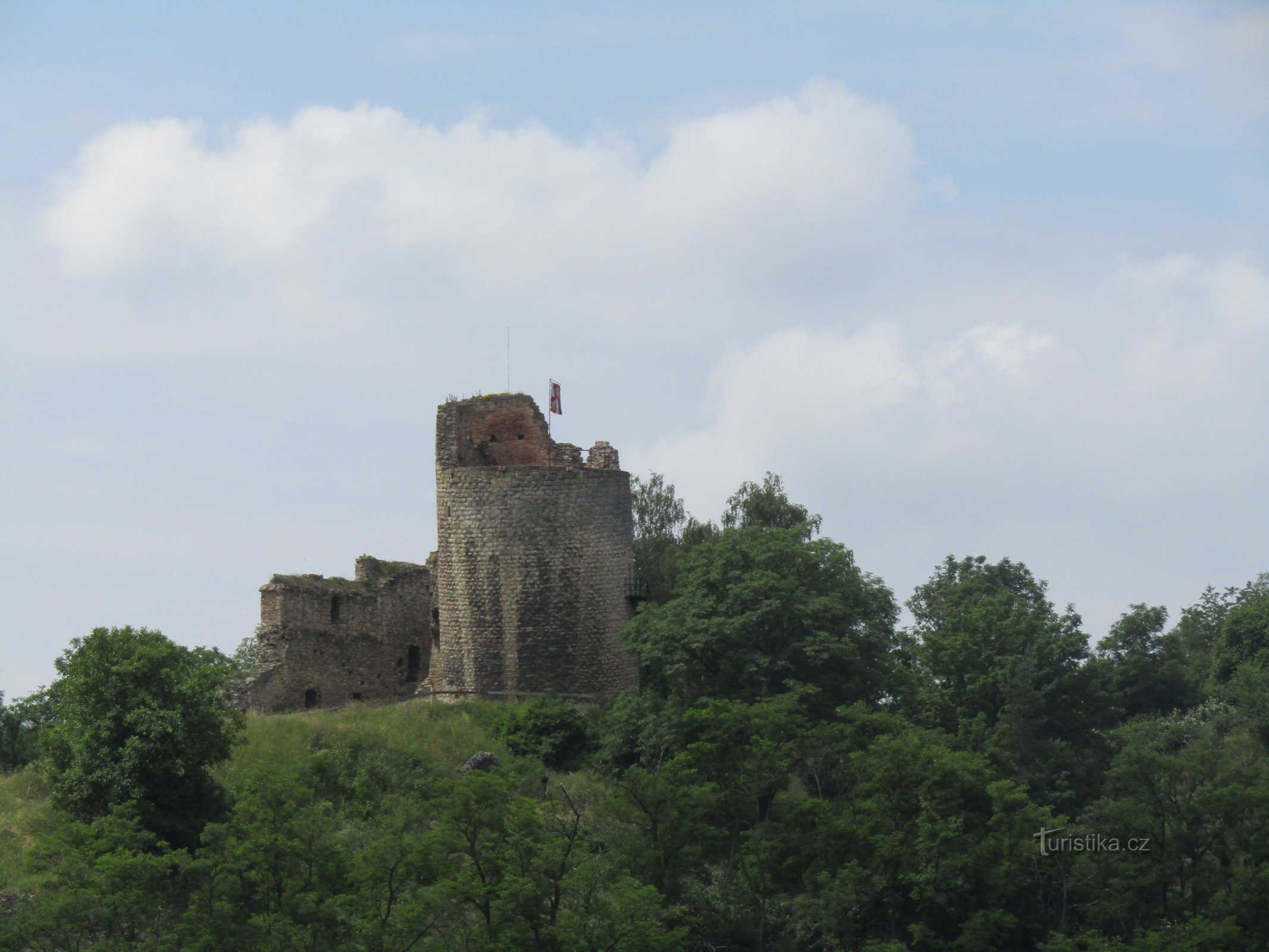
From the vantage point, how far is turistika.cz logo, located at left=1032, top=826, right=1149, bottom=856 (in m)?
32.2

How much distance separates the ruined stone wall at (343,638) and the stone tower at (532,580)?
7.23 ft

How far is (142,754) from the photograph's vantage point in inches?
1155

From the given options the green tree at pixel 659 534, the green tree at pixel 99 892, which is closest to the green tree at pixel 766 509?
the green tree at pixel 659 534

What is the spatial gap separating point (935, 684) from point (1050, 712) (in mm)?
2596

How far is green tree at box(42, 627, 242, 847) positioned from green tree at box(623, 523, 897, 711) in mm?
9836

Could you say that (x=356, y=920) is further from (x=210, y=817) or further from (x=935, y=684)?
(x=935, y=684)

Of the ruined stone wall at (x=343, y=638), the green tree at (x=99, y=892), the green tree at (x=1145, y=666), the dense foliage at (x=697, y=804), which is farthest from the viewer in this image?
the green tree at (x=1145, y=666)

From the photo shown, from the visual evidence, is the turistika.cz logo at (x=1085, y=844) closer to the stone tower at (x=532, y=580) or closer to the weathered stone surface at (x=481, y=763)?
the stone tower at (x=532, y=580)

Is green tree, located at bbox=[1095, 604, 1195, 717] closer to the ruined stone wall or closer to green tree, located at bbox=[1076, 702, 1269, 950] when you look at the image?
green tree, located at bbox=[1076, 702, 1269, 950]

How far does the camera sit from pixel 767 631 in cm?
3656

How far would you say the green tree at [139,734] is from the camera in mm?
29203

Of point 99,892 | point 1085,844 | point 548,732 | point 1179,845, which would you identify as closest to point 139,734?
point 99,892

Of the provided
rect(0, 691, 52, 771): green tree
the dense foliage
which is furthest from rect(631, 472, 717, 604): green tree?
rect(0, 691, 52, 771): green tree

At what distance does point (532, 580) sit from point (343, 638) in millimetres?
5181
